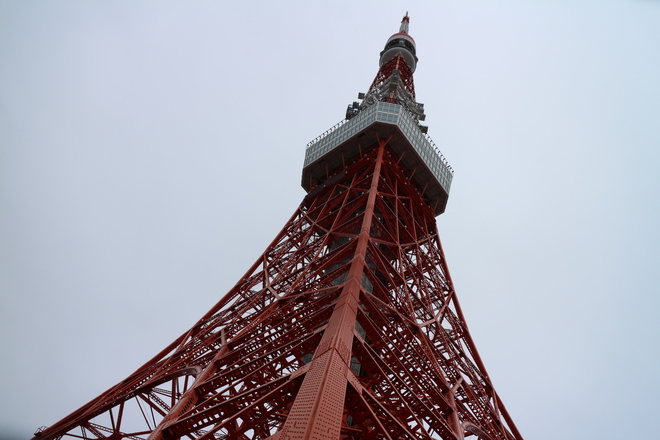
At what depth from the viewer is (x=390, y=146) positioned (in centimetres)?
2572

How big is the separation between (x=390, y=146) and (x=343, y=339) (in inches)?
676

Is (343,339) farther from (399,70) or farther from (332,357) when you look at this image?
(399,70)

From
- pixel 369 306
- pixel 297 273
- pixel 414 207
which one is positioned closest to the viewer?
pixel 369 306

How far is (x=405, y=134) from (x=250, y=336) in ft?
47.0

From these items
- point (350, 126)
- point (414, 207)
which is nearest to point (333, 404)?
point (414, 207)

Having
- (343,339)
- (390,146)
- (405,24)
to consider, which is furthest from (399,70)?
(343,339)

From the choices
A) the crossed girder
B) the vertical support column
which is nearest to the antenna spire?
the crossed girder

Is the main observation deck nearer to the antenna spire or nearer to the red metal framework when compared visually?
the red metal framework

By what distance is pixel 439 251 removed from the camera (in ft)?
77.3

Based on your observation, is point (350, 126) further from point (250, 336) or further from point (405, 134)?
point (250, 336)

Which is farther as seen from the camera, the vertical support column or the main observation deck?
the main observation deck

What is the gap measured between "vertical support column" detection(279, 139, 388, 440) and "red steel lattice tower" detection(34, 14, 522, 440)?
0.09 ft

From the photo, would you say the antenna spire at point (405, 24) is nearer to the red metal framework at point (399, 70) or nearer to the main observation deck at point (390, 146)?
the red metal framework at point (399, 70)

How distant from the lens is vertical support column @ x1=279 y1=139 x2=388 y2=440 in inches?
272
